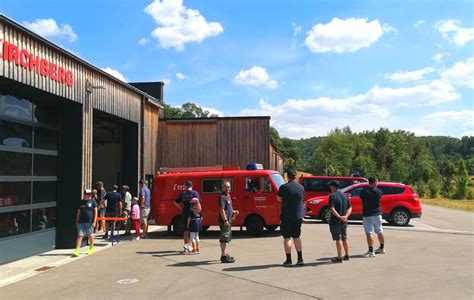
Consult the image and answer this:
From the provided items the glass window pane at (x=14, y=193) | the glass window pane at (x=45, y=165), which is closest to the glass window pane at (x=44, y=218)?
the glass window pane at (x=14, y=193)

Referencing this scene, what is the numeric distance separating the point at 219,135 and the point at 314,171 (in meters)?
84.3

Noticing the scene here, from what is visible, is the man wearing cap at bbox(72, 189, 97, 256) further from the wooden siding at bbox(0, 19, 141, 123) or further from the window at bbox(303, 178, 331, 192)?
the window at bbox(303, 178, 331, 192)

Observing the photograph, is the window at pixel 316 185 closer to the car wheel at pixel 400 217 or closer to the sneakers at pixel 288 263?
the car wheel at pixel 400 217

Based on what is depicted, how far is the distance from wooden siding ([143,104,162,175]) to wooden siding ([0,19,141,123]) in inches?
68.9

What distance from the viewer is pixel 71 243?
12992 millimetres

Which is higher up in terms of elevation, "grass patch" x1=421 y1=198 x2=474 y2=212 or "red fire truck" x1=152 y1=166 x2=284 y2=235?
"red fire truck" x1=152 y1=166 x2=284 y2=235

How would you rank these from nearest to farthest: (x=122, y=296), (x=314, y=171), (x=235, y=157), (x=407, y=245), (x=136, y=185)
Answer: (x=122, y=296) < (x=407, y=245) < (x=136, y=185) < (x=235, y=157) < (x=314, y=171)

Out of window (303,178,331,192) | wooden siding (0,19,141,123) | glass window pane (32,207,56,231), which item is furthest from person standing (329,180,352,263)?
window (303,178,331,192)

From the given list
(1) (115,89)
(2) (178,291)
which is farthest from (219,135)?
→ (2) (178,291)

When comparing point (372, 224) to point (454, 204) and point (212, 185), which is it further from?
point (454, 204)

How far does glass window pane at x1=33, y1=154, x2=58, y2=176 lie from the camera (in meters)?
12.2

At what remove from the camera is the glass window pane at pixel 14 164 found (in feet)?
35.5

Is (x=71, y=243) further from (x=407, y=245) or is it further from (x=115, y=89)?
(x=407, y=245)

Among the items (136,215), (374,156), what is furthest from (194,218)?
(374,156)
